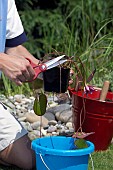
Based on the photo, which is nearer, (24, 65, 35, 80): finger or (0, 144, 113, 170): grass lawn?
(24, 65, 35, 80): finger

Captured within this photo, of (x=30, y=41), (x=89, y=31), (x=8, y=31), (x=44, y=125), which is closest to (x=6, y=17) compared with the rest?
(x=8, y=31)

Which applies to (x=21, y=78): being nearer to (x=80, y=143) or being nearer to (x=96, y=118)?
(x=80, y=143)

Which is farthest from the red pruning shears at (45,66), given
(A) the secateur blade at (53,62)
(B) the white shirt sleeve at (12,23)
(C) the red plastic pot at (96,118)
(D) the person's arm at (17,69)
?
(B) the white shirt sleeve at (12,23)

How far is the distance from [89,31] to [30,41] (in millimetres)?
1832

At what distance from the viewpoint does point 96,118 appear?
4176mm

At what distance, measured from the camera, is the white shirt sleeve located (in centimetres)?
426

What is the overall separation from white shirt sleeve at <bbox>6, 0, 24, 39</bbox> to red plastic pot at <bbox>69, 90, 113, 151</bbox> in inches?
23.2

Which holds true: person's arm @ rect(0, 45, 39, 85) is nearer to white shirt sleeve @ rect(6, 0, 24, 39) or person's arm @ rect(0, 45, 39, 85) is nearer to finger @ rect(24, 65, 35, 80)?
finger @ rect(24, 65, 35, 80)

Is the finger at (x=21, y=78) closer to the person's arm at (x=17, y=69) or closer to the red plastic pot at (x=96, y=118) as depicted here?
the person's arm at (x=17, y=69)

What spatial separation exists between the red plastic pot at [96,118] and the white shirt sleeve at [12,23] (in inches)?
23.2

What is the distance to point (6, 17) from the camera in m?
4.16

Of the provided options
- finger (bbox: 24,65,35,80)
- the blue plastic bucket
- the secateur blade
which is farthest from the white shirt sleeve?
the blue plastic bucket

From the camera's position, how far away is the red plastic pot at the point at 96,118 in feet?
13.5

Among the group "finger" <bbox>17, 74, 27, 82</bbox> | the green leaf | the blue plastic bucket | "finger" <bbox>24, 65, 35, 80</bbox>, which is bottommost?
the blue plastic bucket
